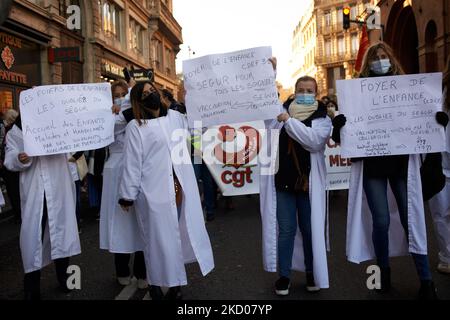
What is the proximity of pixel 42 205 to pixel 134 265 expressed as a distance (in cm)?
108

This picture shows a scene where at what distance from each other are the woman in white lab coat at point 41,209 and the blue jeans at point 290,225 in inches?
77.0

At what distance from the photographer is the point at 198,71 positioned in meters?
4.42

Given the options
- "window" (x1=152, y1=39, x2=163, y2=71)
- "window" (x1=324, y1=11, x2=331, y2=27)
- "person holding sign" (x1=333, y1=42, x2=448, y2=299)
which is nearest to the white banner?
"person holding sign" (x1=333, y1=42, x2=448, y2=299)

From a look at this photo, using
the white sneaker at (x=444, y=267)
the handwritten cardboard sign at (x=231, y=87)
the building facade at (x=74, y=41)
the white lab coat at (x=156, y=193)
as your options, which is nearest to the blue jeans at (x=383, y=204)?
the white sneaker at (x=444, y=267)

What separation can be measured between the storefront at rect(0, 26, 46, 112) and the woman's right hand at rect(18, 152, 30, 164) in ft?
33.0

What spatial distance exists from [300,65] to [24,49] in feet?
250

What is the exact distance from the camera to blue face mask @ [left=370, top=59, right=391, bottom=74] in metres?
4.20

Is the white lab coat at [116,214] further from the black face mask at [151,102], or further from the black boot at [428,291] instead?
the black boot at [428,291]

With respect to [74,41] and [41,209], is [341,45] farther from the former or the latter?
[41,209]

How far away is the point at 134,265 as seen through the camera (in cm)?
473

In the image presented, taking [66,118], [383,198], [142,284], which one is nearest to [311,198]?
[383,198]

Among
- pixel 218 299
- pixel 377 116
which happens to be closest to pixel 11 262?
pixel 218 299

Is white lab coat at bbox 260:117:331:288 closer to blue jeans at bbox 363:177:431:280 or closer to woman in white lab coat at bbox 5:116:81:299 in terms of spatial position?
blue jeans at bbox 363:177:431:280

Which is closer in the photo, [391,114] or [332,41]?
[391,114]
